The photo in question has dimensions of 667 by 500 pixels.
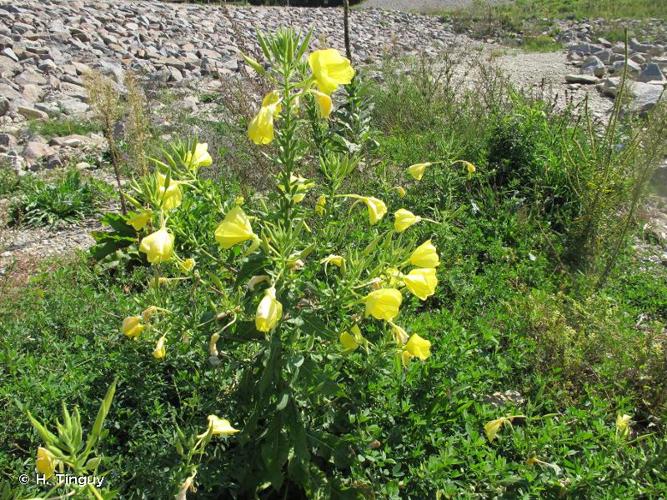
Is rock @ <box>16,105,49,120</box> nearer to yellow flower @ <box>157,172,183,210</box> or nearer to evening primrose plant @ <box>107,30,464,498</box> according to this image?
evening primrose plant @ <box>107,30,464,498</box>

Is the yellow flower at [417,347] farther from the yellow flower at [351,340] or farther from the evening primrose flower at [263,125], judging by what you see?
the evening primrose flower at [263,125]

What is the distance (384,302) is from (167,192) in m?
0.73

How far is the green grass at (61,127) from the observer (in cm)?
616

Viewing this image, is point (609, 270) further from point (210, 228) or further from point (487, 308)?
point (210, 228)

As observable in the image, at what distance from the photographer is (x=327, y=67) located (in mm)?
1545

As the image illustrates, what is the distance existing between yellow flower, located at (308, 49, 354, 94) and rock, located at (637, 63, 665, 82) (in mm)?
9543

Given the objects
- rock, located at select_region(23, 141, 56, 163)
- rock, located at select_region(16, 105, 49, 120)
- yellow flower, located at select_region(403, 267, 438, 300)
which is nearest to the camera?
yellow flower, located at select_region(403, 267, 438, 300)

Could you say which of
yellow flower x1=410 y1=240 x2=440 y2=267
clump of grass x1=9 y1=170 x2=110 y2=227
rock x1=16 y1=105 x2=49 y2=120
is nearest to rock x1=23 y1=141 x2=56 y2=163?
clump of grass x1=9 y1=170 x2=110 y2=227

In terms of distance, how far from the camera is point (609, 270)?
11.4 ft

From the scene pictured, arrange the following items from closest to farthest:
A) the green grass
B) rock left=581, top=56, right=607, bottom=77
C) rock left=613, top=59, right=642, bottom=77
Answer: the green grass → rock left=613, top=59, right=642, bottom=77 → rock left=581, top=56, right=607, bottom=77

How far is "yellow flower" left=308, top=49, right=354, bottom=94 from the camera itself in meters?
1.53

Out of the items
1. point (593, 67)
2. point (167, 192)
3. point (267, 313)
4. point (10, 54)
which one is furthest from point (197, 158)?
point (593, 67)

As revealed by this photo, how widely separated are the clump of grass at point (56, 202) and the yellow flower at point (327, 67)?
365cm

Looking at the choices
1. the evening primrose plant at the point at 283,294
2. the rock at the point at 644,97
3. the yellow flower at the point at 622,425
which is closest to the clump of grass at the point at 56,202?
the evening primrose plant at the point at 283,294
